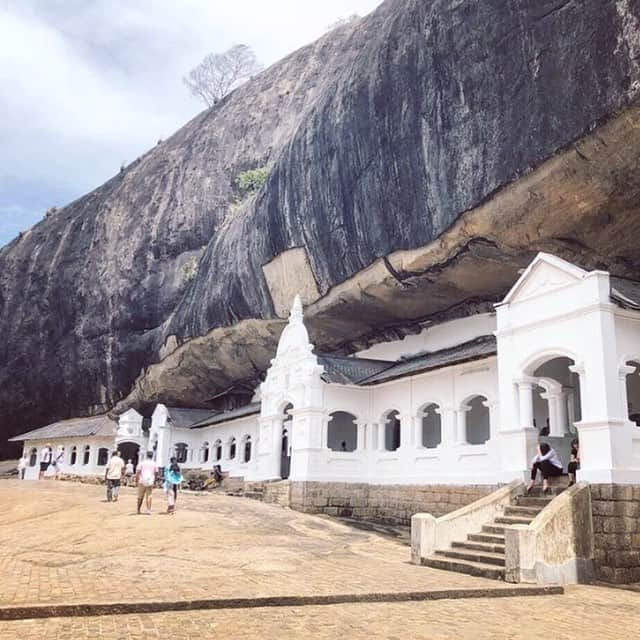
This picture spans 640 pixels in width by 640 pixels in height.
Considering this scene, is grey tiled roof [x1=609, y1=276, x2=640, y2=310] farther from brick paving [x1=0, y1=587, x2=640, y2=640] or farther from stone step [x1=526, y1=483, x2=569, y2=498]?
brick paving [x1=0, y1=587, x2=640, y2=640]

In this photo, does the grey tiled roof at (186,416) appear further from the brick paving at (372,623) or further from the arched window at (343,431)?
the brick paving at (372,623)

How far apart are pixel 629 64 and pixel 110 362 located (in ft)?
108

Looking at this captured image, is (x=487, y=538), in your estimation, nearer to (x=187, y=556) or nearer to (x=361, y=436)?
(x=187, y=556)

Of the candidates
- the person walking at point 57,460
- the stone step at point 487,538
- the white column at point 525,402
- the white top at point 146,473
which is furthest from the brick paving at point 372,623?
the person walking at point 57,460

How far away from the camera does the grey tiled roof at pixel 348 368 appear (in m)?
22.4

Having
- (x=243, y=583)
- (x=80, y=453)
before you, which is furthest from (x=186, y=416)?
(x=243, y=583)

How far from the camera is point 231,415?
104ft

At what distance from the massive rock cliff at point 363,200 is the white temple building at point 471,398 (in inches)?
78.2

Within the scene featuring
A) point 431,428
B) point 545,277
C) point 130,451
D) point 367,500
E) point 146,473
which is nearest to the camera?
point 545,277

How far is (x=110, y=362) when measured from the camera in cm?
3959

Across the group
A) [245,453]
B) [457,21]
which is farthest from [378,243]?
[245,453]

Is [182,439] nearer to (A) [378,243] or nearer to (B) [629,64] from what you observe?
(A) [378,243]

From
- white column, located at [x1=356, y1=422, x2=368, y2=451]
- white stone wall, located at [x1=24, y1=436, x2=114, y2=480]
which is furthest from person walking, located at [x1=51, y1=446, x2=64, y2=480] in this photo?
white column, located at [x1=356, y1=422, x2=368, y2=451]

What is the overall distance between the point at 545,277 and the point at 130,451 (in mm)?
32409
